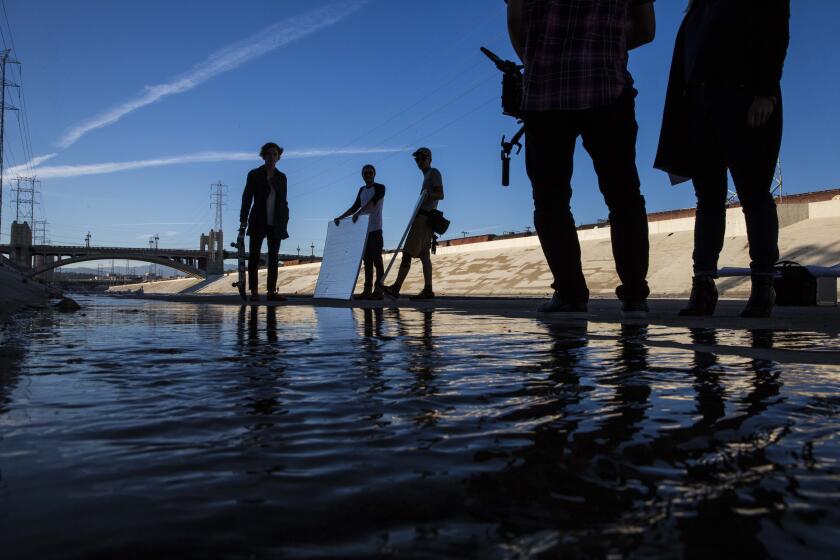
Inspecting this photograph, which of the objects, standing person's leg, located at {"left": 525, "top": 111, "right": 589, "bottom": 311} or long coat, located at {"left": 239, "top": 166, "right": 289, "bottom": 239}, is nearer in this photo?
standing person's leg, located at {"left": 525, "top": 111, "right": 589, "bottom": 311}

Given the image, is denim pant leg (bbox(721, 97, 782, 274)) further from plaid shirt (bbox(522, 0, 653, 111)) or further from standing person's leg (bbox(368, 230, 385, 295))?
standing person's leg (bbox(368, 230, 385, 295))

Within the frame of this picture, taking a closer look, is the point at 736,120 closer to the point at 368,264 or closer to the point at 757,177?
the point at 757,177

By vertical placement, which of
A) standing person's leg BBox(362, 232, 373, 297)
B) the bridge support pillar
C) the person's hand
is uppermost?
the bridge support pillar

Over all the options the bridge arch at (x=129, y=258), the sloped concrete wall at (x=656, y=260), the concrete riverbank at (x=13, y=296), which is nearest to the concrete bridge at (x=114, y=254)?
the bridge arch at (x=129, y=258)

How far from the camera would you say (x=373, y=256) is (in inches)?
354

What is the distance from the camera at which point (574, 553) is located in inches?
21.7

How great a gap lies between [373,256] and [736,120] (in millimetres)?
5795

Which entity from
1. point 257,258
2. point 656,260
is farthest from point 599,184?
point 656,260

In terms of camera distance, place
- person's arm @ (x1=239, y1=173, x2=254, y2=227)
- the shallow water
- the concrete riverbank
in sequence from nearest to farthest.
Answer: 1. the shallow water
2. the concrete riverbank
3. person's arm @ (x1=239, y1=173, x2=254, y2=227)

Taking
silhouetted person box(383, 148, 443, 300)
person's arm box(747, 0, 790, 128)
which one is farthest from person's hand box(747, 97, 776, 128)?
silhouetted person box(383, 148, 443, 300)

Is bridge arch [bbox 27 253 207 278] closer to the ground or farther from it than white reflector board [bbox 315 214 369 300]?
farther from it

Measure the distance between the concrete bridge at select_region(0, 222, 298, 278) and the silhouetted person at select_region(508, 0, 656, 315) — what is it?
7460cm

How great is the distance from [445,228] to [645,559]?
8452 mm

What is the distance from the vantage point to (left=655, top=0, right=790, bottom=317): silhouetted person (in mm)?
3707
